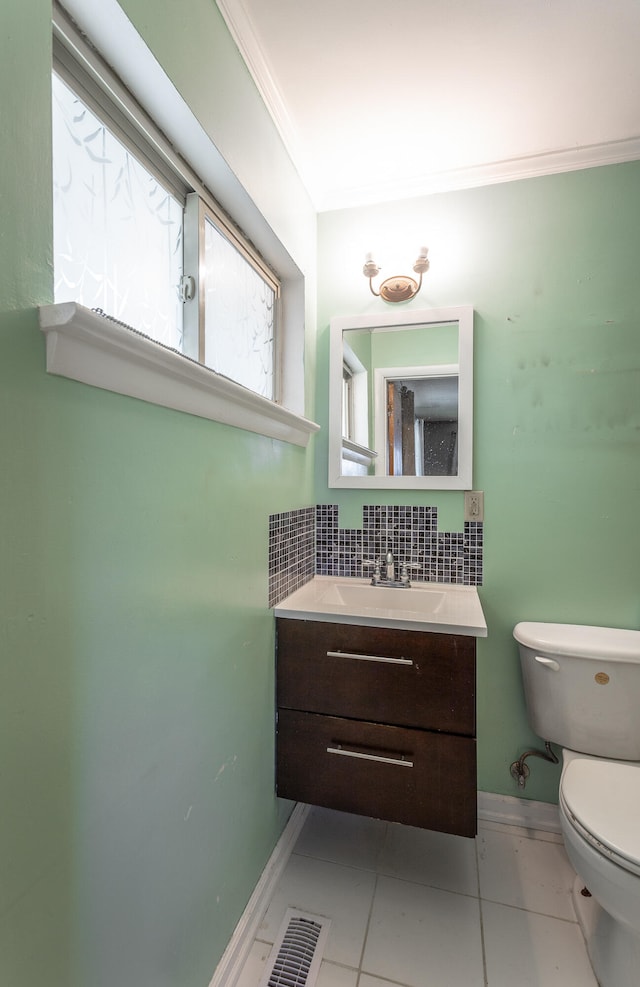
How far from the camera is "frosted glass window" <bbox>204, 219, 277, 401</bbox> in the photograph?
48.7 inches

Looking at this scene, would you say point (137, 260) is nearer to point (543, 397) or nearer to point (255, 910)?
point (543, 397)

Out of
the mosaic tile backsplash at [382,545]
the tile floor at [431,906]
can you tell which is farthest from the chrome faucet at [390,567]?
the tile floor at [431,906]

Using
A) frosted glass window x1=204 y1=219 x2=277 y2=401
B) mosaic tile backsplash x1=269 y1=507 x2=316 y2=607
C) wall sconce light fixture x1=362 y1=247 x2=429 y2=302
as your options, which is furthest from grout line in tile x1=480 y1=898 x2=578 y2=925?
wall sconce light fixture x1=362 y1=247 x2=429 y2=302

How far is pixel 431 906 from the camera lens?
1314mm

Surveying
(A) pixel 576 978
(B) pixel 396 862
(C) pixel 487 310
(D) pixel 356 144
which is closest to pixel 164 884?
(B) pixel 396 862

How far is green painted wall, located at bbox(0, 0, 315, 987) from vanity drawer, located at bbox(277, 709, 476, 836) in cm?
24

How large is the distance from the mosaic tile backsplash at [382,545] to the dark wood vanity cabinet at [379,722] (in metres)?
0.31

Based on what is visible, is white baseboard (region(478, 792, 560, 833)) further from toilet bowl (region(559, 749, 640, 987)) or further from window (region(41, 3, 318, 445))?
window (region(41, 3, 318, 445))

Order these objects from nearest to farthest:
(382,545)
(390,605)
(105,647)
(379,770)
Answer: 1. (105,647)
2. (379,770)
3. (390,605)
4. (382,545)

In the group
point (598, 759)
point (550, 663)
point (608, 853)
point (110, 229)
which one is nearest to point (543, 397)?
point (550, 663)

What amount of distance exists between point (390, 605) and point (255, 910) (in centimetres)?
96

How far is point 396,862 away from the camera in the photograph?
4.81 ft

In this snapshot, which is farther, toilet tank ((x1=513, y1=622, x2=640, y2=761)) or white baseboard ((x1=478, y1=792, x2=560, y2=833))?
white baseboard ((x1=478, y1=792, x2=560, y2=833))

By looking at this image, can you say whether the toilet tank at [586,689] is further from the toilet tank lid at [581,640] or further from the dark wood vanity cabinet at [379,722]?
the dark wood vanity cabinet at [379,722]
